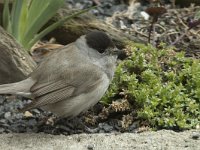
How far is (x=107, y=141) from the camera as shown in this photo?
235 inches

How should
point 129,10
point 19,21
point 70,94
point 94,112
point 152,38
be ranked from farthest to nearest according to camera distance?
point 129,10 < point 152,38 < point 19,21 < point 94,112 < point 70,94

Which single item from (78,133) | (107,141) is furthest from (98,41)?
(107,141)

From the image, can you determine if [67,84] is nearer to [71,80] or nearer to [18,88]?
[71,80]

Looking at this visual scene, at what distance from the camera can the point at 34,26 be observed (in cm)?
720

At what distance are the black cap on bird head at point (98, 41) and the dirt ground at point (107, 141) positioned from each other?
886 millimetres

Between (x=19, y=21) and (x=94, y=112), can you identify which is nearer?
(x=94, y=112)

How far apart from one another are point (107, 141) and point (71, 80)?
0.68 meters

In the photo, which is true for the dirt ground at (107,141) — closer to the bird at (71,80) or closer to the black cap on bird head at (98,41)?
the bird at (71,80)

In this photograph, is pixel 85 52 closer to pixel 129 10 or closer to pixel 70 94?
pixel 70 94

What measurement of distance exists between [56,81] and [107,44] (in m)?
0.67

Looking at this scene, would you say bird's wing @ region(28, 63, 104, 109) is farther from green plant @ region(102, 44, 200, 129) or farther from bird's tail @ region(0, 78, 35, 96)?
green plant @ region(102, 44, 200, 129)

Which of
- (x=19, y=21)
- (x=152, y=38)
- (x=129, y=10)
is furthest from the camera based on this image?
(x=129, y=10)

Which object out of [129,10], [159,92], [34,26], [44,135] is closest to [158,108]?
[159,92]

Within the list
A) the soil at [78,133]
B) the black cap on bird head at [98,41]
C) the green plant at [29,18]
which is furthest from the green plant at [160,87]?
the green plant at [29,18]
